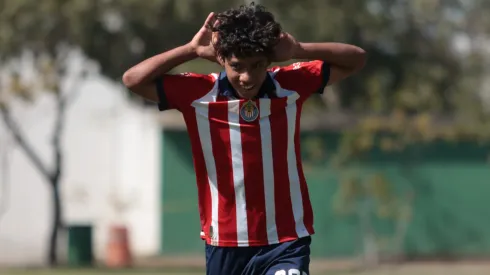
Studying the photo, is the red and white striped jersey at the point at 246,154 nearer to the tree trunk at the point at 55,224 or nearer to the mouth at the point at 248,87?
the mouth at the point at 248,87

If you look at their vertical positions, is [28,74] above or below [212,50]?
above

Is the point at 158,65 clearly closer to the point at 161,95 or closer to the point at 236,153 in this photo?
the point at 161,95

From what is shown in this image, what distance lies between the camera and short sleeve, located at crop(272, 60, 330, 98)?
21.6 feet

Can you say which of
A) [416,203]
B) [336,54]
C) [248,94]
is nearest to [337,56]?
[336,54]

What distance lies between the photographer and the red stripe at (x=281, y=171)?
6.46m

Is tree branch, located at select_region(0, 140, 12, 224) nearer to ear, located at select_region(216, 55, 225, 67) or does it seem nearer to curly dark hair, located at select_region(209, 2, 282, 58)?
ear, located at select_region(216, 55, 225, 67)

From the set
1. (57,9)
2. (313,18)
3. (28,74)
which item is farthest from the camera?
(28,74)

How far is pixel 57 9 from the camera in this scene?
78.5 ft

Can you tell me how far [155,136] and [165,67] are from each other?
2310 centimetres

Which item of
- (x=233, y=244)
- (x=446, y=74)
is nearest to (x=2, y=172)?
(x=446, y=74)

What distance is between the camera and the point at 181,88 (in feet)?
21.4

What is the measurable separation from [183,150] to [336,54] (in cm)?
2219

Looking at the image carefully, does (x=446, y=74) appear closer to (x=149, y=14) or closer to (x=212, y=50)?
(x=149, y=14)

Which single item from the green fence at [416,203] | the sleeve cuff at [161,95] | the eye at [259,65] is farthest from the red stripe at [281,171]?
the green fence at [416,203]
